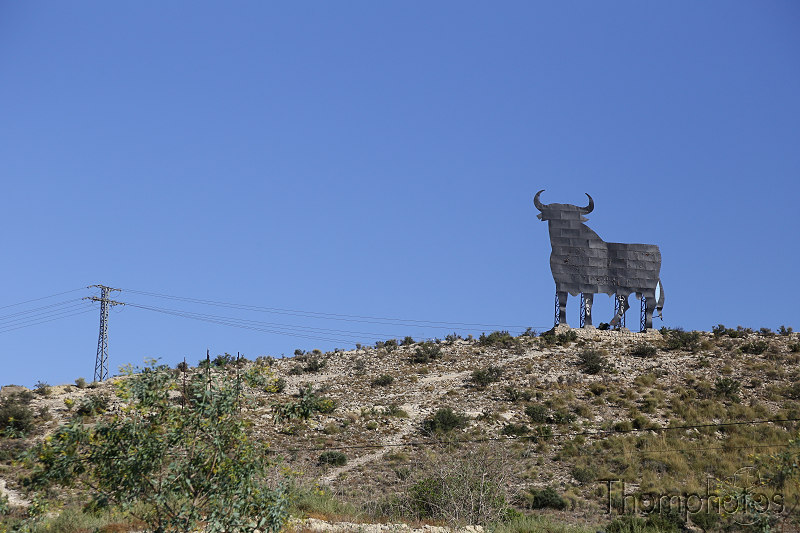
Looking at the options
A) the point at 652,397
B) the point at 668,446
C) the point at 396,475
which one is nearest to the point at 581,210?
the point at 652,397

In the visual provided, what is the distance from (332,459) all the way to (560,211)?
1958cm

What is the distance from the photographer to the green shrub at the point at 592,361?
46.9 meters

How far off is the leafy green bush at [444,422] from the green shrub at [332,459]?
5.05 metres

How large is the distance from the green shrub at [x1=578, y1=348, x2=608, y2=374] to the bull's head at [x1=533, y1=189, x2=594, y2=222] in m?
7.43

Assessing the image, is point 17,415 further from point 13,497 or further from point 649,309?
point 649,309

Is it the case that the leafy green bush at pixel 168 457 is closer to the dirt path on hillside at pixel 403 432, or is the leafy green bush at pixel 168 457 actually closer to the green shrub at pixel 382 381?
the dirt path on hillside at pixel 403 432

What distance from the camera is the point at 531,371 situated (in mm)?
47875

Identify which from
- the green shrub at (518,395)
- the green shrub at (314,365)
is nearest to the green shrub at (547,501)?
the green shrub at (518,395)

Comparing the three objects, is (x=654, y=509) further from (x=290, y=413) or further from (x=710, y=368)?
(x=710, y=368)

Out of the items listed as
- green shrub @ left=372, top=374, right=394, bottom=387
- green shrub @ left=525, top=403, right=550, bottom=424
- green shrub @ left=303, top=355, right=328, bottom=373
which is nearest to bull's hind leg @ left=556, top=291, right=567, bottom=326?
green shrub @ left=525, top=403, right=550, bottom=424

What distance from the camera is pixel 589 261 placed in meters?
47.0

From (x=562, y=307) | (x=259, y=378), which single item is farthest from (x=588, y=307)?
(x=259, y=378)

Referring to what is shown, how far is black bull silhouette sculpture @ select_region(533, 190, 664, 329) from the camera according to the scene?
46875 mm

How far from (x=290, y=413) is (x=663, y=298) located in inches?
1447
